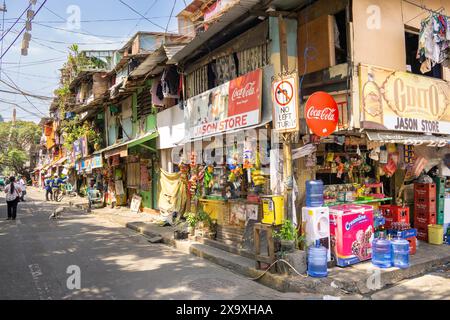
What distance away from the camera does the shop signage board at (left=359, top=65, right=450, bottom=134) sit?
7086 millimetres

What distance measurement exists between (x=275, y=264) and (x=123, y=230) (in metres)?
7.99

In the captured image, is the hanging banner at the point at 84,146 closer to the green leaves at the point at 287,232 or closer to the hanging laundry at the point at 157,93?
the hanging laundry at the point at 157,93

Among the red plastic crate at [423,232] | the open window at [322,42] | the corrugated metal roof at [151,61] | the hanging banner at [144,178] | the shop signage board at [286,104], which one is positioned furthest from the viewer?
the hanging banner at [144,178]

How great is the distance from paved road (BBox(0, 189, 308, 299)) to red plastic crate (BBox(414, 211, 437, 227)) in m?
5.31

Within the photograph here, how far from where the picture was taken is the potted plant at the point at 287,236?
6738 millimetres

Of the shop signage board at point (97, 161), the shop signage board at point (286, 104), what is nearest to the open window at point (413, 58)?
the shop signage board at point (286, 104)

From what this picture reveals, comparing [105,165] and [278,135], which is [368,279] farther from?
[105,165]

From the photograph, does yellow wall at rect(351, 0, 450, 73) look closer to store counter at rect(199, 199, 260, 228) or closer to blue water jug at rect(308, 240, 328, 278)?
blue water jug at rect(308, 240, 328, 278)

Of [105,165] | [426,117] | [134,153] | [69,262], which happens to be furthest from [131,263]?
[105,165]

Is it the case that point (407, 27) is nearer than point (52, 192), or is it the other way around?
point (407, 27)

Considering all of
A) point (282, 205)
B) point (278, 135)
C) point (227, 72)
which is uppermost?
point (227, 72)

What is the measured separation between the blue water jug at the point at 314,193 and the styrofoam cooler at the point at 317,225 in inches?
5.0

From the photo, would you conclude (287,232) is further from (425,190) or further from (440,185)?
(440,185)

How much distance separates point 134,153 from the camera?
1733cm
